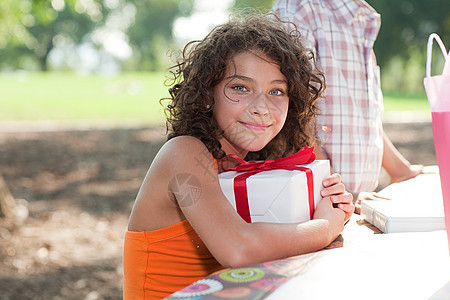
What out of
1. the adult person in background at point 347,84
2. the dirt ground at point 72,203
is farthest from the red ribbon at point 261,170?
the dirt ground at point 72,203

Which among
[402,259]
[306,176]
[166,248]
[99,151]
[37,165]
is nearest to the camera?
[402,259]

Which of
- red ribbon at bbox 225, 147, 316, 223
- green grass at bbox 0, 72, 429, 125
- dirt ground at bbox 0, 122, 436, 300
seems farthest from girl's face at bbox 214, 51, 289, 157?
green grass at bbox 0, 72, 429, 125

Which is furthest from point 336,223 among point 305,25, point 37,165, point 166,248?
point 37,165

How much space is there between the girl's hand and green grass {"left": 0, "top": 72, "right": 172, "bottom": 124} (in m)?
8.97

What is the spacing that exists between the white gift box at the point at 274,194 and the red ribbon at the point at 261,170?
0.01 m

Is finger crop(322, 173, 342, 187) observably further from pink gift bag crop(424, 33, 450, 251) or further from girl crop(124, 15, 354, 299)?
pink gift bag crop(424, 33, 450, 251)

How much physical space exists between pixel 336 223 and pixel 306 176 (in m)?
0.13

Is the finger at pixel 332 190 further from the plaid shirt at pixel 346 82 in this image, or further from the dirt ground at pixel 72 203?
the dirt ground at pixel 72 203

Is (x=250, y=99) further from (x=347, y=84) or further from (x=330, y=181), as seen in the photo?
(x=347, y=84)

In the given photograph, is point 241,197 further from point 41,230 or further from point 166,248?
point 41,230

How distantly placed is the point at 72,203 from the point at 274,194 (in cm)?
426

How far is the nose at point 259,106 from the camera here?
130 centimetres

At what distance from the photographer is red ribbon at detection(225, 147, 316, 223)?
109 cm

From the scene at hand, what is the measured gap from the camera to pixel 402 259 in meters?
0.92
